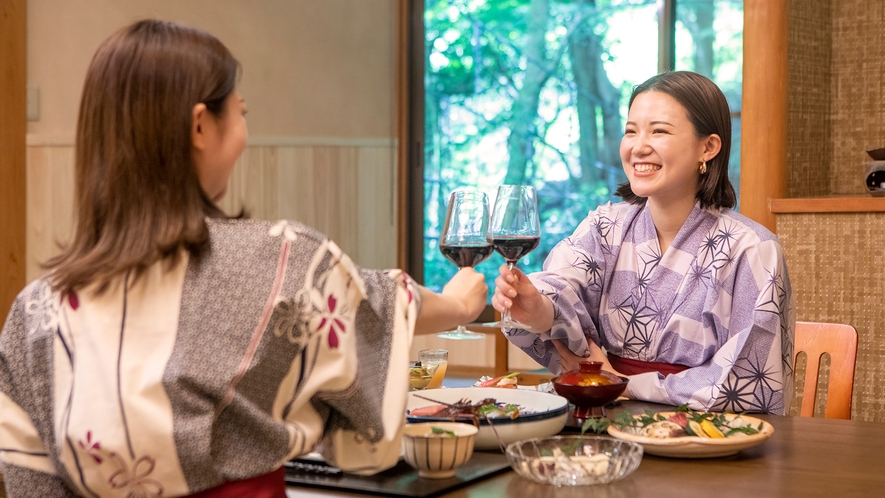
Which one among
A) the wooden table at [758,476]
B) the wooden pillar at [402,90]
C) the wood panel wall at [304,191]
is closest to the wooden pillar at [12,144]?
the wood panel wall at [304,191]

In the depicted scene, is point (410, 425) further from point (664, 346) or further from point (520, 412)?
point (664, 346)

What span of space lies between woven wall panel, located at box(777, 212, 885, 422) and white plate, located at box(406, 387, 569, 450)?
1.85m

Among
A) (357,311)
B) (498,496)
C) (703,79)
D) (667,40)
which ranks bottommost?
(498,496)

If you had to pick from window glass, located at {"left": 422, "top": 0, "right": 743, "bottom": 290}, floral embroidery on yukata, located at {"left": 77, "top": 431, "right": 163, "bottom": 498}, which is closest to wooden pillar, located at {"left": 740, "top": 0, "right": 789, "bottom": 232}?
window glass, located at {"left": 422, "top": 0, "right": 743, "bottom": 290}

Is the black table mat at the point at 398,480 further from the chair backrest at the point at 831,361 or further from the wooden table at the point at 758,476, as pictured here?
the chair backrest at the point at 831,361

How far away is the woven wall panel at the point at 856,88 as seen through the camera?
3398mm

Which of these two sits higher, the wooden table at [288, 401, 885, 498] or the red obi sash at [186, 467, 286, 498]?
the red obi sash at [186, 467, 286, 498]

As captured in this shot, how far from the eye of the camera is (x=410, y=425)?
129 cm

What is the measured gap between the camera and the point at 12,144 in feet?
10.7

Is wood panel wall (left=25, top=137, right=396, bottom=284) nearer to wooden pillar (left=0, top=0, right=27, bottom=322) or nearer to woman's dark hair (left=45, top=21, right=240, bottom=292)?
wooden pillar (left=0, top=0, right=27, bottom=322)

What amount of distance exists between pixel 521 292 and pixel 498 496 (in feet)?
2.44

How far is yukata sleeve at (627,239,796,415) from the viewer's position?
69.4 inches

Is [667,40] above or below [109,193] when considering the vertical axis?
above

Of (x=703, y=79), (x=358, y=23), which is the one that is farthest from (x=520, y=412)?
(x=358, y=23)
